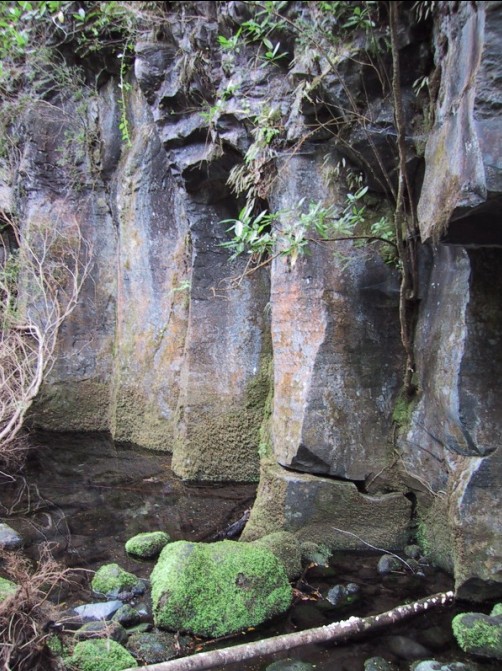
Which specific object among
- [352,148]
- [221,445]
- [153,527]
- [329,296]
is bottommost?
[153,527]

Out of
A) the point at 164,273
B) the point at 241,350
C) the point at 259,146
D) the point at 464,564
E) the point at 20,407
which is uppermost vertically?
the point at 259,146

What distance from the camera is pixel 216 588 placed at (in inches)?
140

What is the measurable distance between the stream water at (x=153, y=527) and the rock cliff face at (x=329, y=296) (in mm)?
347

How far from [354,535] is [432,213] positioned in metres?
2.73

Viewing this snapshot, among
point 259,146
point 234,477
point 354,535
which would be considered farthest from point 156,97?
point 354,535

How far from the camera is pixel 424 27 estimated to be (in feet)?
12.8

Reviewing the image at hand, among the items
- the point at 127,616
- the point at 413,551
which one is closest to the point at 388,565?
the point at 413,551

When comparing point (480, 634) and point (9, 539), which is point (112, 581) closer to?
point (9, 539)

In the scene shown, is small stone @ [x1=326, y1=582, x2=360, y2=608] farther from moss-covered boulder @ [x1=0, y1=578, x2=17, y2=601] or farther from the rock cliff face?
moss-covered boulder @ [x1=0, y1=578, x2=17, y2=601]

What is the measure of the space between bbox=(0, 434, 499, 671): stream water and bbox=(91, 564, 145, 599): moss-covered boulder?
104mm

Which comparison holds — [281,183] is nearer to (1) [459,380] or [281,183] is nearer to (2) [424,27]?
(2) [424,27]

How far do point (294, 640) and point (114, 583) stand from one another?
165cm

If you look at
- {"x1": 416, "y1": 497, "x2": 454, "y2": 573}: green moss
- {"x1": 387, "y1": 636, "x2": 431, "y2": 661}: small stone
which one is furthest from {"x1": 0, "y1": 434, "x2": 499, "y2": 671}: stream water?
{"x1": 416, "y1": 497, "x2": 454, "y2": 573}: green moss

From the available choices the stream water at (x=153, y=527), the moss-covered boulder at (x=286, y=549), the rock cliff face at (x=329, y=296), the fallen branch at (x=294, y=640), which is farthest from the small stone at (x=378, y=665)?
the moss-covered boulder at (x=286, y=549)
